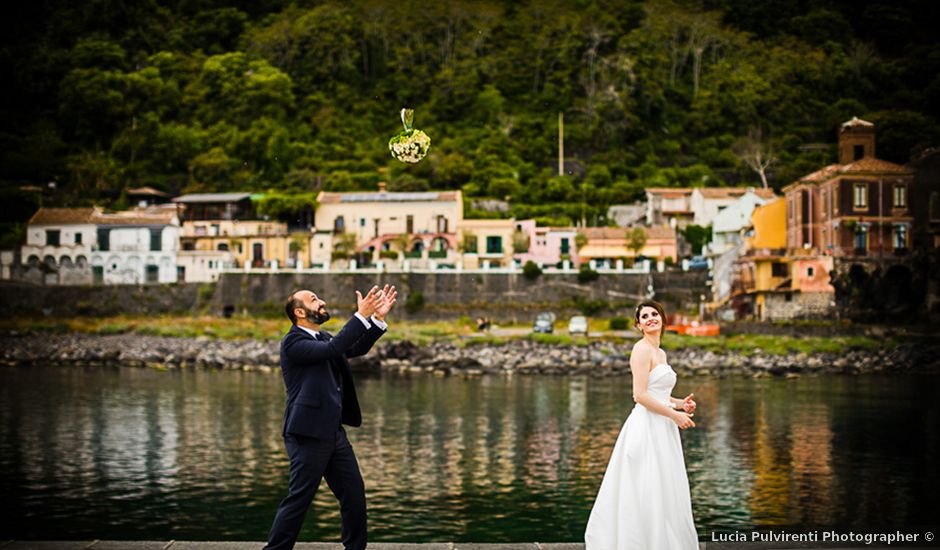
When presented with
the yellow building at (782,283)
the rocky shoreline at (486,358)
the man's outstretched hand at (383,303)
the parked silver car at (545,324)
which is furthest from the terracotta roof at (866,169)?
the man's outstretched hand at (383,303)

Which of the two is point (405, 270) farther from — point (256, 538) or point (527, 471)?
point (256, 538)

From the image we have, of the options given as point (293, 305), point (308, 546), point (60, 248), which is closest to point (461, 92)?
point (60, 248)

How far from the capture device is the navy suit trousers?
509 centimetres

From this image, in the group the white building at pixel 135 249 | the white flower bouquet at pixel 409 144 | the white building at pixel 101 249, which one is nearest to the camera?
the white flower bouquet at pixel 409 144

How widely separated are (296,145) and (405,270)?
23.5 metres

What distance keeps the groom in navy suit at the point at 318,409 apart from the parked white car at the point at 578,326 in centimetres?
3297

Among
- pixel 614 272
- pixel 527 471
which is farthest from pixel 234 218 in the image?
pixel 527 471

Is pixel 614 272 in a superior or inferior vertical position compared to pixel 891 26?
inferior

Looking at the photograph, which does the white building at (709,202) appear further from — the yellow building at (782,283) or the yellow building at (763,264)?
the yellow building at (782,283)

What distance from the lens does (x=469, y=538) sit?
10648 millimetres

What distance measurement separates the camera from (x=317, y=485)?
512 cm

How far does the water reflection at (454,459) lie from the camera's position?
38.1ft

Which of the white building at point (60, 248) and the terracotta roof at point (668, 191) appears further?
the terracotta roof at point (668, 191)

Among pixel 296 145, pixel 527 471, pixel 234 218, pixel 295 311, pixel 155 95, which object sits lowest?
pixel 527 471
